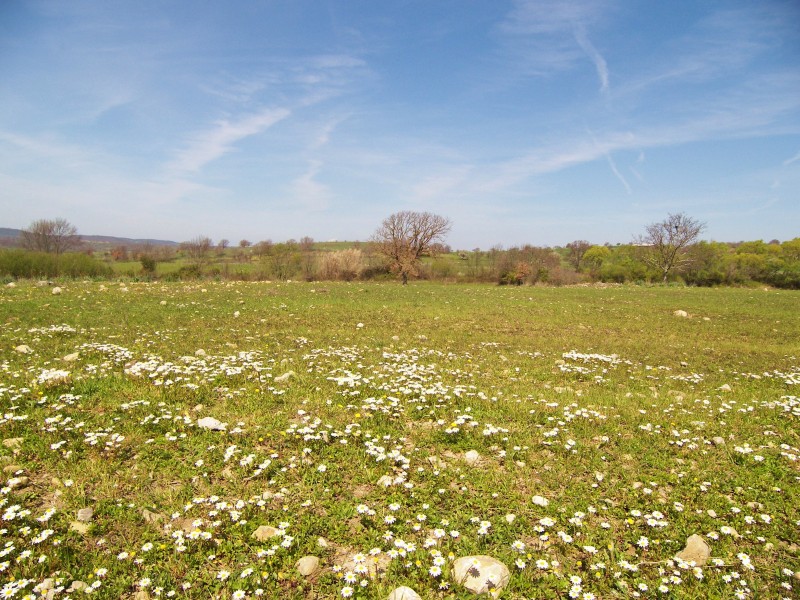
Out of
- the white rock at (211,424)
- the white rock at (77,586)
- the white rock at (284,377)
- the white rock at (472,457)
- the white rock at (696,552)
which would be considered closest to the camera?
the white rock at (77,586)

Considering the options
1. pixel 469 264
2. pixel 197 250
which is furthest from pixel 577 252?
pixel 197 250

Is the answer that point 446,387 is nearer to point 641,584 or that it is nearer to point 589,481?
point 589,481

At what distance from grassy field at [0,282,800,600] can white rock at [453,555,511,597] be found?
0.07 metres

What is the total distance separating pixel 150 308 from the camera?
15.7 meters

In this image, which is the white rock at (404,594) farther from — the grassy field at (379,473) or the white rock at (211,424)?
the white rock at (211,424)

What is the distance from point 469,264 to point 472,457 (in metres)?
59.6

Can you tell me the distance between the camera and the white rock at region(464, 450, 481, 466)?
16.9 ft

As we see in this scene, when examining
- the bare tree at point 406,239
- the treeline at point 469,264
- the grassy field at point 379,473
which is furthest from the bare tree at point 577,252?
the grassy field at point 379,473

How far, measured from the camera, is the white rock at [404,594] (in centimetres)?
309

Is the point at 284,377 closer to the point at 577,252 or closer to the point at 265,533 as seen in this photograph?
the point at 265,533

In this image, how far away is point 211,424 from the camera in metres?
5.54

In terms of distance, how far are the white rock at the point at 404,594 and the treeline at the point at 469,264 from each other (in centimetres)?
4314

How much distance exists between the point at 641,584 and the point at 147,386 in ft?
24.5

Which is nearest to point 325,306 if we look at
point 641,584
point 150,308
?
point 150,308
